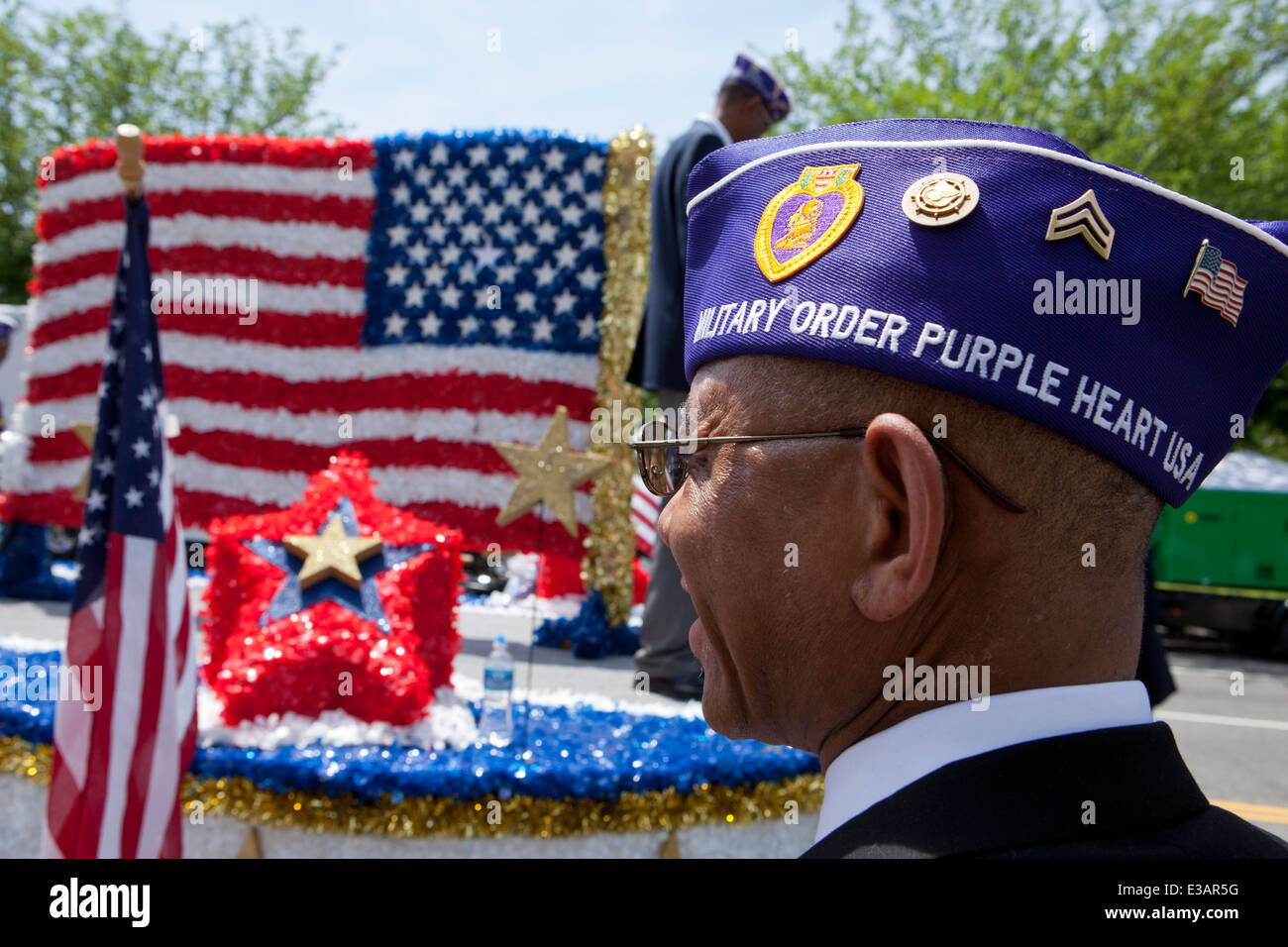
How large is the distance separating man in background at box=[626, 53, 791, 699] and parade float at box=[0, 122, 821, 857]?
0.17m

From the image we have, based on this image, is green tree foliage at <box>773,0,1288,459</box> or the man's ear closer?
the man's ear

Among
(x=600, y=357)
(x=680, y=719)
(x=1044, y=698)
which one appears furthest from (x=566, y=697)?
(x=1044, y=698)

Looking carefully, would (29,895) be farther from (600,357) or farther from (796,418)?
(600,357)

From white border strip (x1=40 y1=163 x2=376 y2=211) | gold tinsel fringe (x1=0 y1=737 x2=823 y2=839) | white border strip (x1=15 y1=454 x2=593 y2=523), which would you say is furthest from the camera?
white border strip (x1=40 y1=163 x2=376 y2=211)

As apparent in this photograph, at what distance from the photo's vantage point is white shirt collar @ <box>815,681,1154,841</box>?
38.1 inches

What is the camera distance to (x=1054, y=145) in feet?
3.48

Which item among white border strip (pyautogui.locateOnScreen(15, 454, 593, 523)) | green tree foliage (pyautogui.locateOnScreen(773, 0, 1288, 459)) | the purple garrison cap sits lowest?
white border strip (pyautogui.locateOnScreen(15, 454, 593, 523))

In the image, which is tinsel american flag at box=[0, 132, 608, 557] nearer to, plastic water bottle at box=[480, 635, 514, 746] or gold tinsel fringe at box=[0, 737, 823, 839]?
plastic water bottle at box=[480, 635, 514, 746]

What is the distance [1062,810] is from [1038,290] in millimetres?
476

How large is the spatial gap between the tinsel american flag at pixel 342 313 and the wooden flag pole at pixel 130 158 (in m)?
3.25

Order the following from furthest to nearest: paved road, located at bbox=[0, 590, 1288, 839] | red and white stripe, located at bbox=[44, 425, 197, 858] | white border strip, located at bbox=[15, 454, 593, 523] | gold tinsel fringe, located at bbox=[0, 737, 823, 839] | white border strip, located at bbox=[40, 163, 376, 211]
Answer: white border strip, located at bbox=[40, 163, 376, 211] → white border strip, located at bbox=[15, 454, 593, 523] → paved road, located at bbox=[0, 590, 1288, 839] → gold tinsel fringe, located at bbox=[0, 737, 823, 839] → red and white stripe, located at bbox=[44, 425, 197, 858]

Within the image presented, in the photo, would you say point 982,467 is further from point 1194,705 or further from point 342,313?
point 1194,705

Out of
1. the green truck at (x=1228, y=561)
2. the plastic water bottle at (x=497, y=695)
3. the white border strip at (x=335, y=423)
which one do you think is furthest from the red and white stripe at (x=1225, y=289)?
the green truck at (x=1228, y=561)

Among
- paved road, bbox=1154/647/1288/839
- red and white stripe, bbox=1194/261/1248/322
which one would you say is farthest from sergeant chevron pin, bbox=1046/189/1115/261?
paved road, bbox=1154/647/1288/839
